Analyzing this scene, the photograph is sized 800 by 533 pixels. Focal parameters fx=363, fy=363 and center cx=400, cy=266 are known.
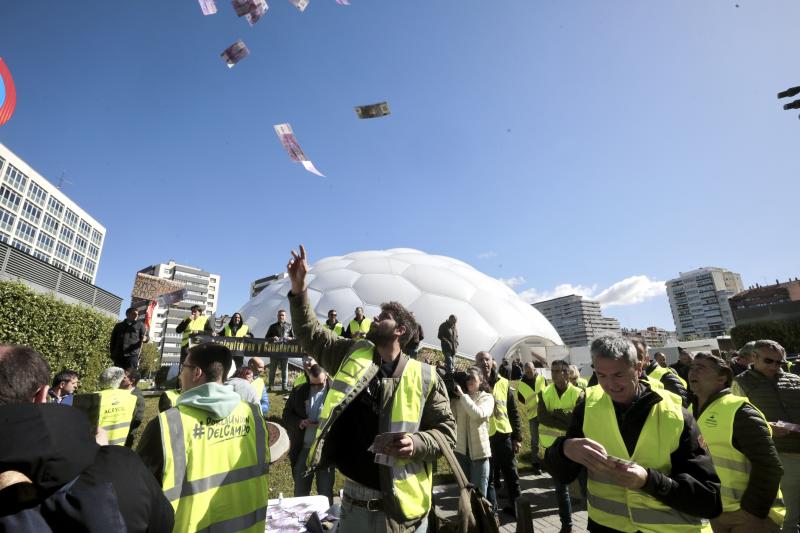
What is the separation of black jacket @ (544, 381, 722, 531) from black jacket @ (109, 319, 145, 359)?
8439 millimetres

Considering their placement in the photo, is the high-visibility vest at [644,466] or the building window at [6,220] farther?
the building window at [6,220]

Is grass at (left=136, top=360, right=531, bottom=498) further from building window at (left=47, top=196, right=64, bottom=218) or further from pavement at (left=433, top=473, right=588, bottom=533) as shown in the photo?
building window at (left=47, top=196, right=64, bottom=218)

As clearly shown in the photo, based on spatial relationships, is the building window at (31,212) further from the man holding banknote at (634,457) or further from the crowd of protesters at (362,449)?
the man holding banknote at (634,457)

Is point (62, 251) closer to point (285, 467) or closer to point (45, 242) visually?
point (45, 242)

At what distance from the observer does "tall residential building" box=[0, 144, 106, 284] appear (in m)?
61.0

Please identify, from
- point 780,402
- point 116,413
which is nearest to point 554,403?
point 780,402

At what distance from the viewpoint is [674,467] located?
1.97 meters

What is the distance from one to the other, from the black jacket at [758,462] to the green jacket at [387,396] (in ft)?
7.42

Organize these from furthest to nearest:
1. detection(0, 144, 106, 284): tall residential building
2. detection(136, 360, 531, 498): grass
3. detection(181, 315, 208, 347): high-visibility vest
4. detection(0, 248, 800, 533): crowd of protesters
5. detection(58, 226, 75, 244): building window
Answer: detection(58, 226, 75, 244): building window
detection(0, 144, 106, 284): tall residential building
detection(181, 315, 208, 347): high-visibility vest
detection(136, 360, 531, 498): grass
detection(0, 248, 800, 533): crowd of protesters

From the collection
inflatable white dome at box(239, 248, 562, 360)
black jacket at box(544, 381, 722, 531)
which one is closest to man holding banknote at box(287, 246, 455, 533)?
→ black jacket at box(544, 381, 722, 531)

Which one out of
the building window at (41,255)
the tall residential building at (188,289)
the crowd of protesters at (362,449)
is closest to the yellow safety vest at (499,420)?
the crowd of protesters at (362,449)

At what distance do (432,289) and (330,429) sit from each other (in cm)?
2397

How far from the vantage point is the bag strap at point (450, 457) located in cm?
204

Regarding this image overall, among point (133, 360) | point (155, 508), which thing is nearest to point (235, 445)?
point (155, 508)
